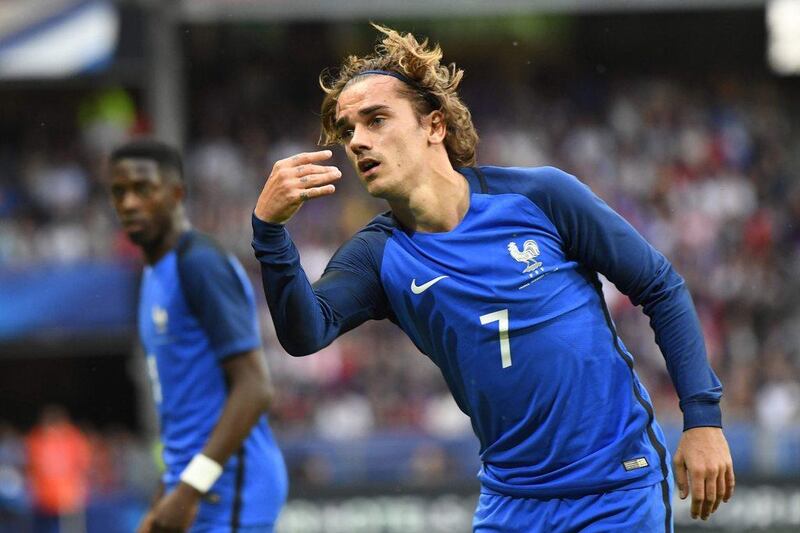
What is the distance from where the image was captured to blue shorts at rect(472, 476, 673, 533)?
4.15 metres

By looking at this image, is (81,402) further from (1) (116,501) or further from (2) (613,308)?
(2) (613,308)

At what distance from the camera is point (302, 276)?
13.0ft

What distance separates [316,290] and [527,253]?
69 cm

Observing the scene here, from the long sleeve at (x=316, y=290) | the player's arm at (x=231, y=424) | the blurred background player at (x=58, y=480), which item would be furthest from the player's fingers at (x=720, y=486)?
the blurred background player at (x=58, y=480)

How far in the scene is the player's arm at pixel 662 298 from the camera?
13.4ft

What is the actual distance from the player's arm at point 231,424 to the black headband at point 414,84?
1669 millimetres

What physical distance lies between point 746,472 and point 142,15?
934 centimetres

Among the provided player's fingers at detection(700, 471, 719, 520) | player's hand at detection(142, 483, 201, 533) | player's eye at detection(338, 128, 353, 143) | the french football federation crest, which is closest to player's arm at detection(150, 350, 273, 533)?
player's hand at detection(142, 483, 201, 533)

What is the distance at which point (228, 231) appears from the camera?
17.5 meters

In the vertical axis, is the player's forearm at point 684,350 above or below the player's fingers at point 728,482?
above

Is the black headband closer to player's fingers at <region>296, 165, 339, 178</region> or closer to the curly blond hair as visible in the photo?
the curly blond hair

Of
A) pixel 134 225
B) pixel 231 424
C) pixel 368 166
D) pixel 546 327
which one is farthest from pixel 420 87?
pixel 134 225

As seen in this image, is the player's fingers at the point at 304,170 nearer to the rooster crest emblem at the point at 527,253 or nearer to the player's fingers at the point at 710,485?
the rooster crest emblem at the point at 527,253

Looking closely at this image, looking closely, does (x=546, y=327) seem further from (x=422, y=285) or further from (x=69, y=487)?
(x=69, y=487)
